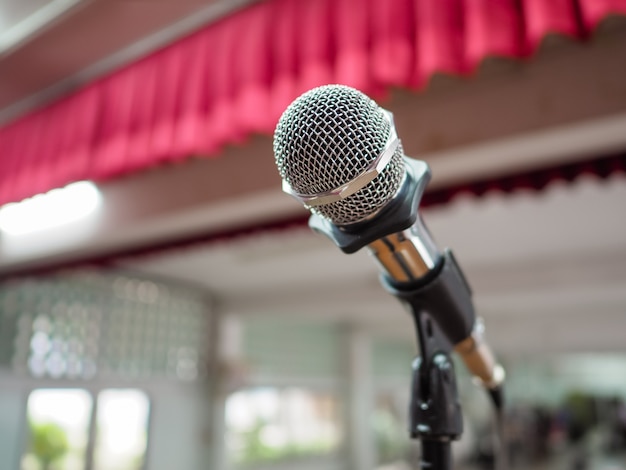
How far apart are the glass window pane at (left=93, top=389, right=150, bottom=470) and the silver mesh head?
330 centimetres

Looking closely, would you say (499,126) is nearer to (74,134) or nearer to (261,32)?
(261,32)

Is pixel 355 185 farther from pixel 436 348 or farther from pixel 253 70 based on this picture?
pixel 253 70

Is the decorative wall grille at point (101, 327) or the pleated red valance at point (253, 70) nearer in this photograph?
the pleated red valance at point (253, 70)

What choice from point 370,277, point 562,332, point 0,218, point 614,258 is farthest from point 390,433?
point 0,218

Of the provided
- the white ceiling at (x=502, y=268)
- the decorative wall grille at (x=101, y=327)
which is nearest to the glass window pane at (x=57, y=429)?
the decorative wall grille at (x=101, y=327)

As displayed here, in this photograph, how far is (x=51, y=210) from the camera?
1988 mm

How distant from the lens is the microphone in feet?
1.00

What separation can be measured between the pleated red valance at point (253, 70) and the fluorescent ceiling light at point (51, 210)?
192mm

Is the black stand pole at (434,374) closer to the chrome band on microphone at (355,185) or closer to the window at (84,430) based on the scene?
the chrome band on microphone at (355,185)

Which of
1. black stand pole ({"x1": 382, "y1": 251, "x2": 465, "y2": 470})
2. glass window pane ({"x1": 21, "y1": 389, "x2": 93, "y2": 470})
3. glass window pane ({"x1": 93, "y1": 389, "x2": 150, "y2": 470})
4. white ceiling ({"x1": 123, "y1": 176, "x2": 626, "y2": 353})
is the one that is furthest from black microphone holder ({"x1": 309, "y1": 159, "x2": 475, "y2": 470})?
glass window pane ({"x1": 93, "y1": 389, "x2": 150, "y2": 470})

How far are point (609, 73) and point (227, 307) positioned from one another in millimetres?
3635

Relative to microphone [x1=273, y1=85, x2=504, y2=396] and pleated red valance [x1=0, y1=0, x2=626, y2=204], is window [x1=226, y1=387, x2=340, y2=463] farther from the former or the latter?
microphone [x1=273, y1=85, x2=504, y2=396]

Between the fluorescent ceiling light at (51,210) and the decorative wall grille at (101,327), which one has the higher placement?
the fluorescent ceiling light at (51,210)

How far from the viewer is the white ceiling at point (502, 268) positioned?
238cm
